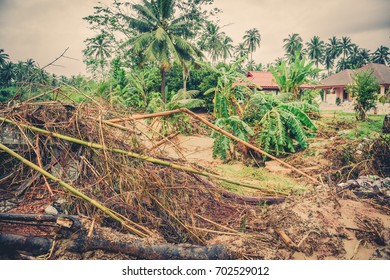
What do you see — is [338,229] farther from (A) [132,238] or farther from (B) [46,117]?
(B) [46,117]

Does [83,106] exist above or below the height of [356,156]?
above

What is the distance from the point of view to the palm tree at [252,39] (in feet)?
153

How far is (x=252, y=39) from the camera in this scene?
4709 centimetres

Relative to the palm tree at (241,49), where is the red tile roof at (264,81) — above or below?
below

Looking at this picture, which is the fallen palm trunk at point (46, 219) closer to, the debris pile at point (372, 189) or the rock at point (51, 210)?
the rock at point (51, 210)

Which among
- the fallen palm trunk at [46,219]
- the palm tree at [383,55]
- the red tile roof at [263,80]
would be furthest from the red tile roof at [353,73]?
the fallen palm trunk at [46,219]

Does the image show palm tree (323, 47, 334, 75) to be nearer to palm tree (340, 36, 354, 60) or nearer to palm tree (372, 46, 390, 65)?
palm tree (340, 36, 354, 60)

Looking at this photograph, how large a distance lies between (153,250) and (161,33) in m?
16.6

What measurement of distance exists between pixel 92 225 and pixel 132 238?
0.43 meters

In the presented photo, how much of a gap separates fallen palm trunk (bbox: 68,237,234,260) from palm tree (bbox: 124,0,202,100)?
50.8 ft

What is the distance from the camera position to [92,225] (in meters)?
2.59

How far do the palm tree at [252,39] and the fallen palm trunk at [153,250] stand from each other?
49515mm
